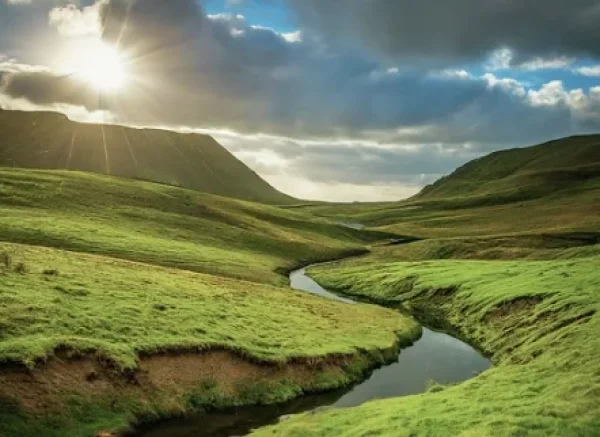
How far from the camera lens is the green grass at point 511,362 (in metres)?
25.6

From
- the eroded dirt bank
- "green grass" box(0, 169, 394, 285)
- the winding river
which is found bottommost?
the winding river

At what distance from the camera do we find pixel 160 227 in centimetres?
10550

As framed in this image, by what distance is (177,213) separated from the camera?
123188 millimetres

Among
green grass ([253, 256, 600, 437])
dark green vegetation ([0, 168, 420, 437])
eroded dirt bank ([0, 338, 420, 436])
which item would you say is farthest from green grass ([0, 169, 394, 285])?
eroded dirt bank ([0, 338, 420, 436])

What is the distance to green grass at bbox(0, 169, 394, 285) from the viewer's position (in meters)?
78.4

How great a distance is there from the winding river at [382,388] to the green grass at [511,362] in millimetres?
2110

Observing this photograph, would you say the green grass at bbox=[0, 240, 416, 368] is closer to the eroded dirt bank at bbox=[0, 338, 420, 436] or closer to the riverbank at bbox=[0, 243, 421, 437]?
the riverbank at bbox=[0, 243, 421, 437]

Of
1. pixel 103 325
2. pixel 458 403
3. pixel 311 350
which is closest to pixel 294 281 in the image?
pixel 311 350

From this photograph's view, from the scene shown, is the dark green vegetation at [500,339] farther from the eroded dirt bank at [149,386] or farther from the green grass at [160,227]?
the green grass at [160,227]

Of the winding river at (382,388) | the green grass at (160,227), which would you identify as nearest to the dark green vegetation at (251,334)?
the green grass at (160,227)

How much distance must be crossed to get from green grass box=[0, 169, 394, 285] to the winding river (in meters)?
32.0

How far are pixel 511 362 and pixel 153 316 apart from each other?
2543 cm

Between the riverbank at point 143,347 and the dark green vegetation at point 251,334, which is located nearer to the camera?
the dark green vegetation at point 251,334

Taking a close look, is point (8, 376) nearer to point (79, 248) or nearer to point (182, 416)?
point (182, 416)
